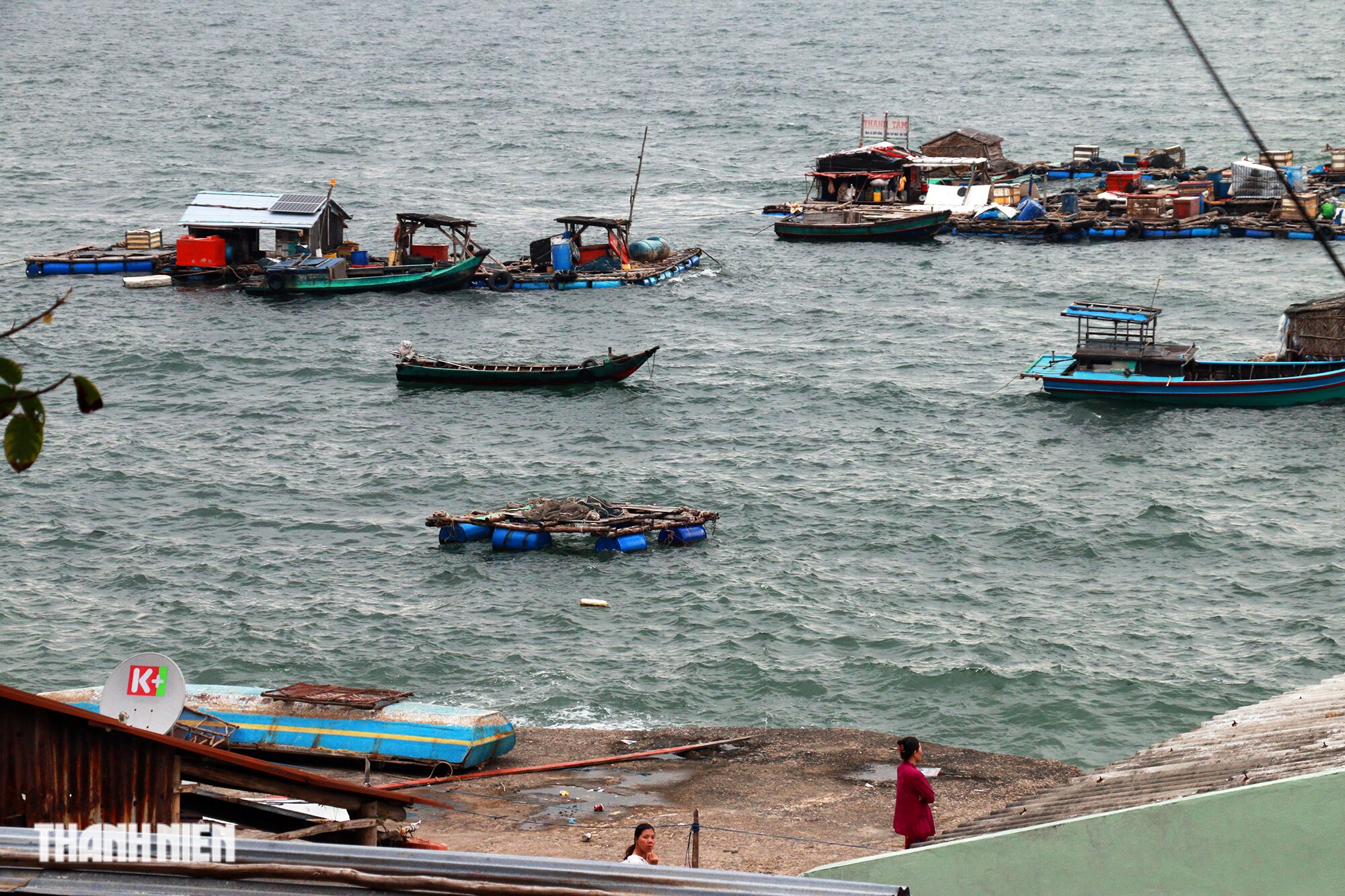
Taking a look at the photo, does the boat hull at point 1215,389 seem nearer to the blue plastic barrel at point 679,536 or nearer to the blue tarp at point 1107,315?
the blue tarp at point 1107,315

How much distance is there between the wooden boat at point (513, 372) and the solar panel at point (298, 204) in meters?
14.8

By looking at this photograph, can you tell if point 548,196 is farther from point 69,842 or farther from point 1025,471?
point 69,842

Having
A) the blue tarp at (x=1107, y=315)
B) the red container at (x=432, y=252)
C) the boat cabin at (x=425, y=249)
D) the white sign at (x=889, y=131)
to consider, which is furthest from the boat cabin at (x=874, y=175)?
the blue tarp at (x=1107, y=315)

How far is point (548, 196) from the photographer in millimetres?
81875

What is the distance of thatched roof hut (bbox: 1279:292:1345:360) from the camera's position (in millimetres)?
42312

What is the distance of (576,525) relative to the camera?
1336 inches

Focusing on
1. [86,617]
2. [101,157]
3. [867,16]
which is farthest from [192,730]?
[867,16]

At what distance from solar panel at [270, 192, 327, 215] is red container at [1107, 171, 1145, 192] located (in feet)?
132

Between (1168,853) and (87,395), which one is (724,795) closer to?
(1168,853)

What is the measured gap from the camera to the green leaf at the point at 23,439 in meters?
5.49

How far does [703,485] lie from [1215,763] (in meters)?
26.1

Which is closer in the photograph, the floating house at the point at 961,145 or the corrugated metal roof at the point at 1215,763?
the corrugated metal roof at the point at 1215,763

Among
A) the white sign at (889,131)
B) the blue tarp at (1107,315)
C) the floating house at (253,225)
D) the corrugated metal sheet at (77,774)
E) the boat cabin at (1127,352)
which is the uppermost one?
the white sign at (889,131)

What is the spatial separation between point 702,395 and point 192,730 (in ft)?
90.6
